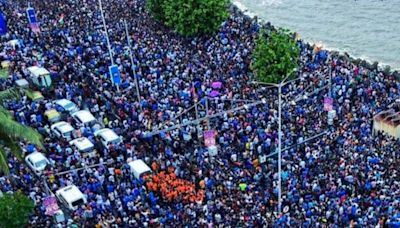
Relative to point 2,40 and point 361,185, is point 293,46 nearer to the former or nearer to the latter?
point 361,185

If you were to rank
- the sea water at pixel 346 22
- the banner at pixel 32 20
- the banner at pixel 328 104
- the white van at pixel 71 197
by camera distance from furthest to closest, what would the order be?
the sea water at pixel 346 22 < the banner at pixel 32 20 < the banner at pixel 328 104 < the white van at pixel 71 197

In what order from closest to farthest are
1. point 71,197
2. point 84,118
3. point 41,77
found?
point 71,197 → point 84,118 → point 41,77

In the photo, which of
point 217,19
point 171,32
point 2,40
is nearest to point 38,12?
point 2,40

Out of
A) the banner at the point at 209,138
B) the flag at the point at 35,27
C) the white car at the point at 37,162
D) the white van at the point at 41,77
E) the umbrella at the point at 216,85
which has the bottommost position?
the white car at the point at 37,162

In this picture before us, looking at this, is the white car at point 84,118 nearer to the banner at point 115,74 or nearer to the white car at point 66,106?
the white car at point 66,106

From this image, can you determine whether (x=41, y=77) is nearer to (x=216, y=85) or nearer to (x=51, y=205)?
(x=216, y=85)

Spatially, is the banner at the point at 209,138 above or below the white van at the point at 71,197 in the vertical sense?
above

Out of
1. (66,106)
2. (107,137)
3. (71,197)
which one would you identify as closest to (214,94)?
(107,137)

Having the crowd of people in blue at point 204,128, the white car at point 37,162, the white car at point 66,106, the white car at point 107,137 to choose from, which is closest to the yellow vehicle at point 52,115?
the crowd of people in blue at point 204,128
